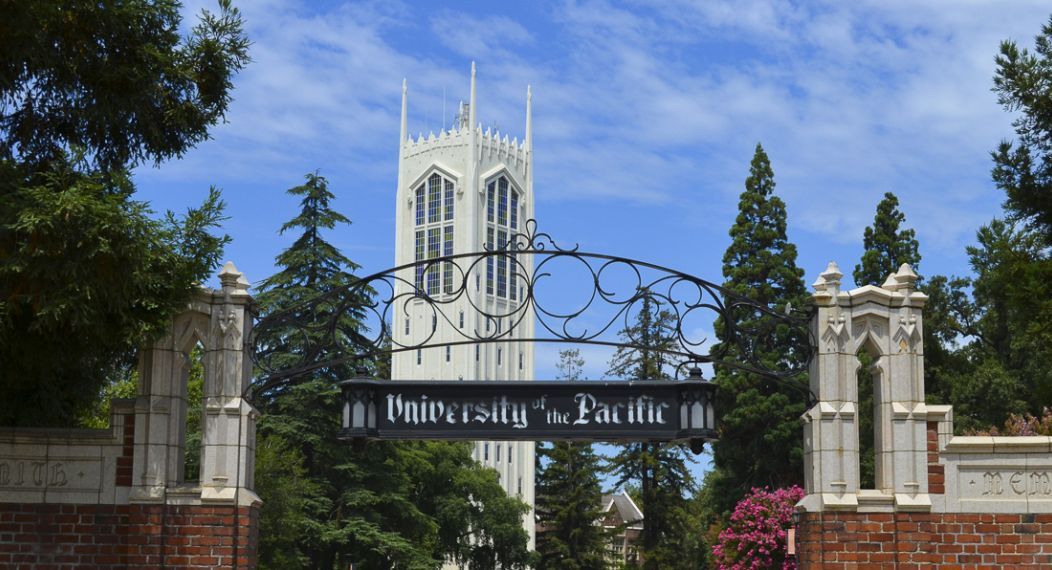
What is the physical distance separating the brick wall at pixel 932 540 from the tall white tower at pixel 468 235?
263 feet

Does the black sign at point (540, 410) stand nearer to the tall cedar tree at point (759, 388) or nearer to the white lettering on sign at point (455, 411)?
the white lettering on sign at point (455, 411)

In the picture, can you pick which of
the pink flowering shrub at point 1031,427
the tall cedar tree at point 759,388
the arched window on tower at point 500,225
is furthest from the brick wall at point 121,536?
the arched window on tower at point 500,225

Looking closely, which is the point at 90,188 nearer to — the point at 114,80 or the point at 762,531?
the point at 114,80

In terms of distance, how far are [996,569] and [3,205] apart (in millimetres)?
9048

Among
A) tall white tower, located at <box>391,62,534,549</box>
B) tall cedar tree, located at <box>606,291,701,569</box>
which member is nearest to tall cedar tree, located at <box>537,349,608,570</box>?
tall cedar tree, located at <box>606,291,701,569</box>

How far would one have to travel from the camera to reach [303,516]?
33531mm

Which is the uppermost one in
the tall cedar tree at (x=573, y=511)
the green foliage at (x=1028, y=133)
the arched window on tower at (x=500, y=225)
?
the arched window on tower at (x=500, y=225)

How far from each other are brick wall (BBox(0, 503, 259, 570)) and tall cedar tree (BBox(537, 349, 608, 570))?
4775 cm

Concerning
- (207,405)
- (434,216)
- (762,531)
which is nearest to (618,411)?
(207,405)

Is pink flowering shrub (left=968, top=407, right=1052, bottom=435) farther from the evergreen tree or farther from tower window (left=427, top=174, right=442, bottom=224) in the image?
tower window (left=427, top=174, right=442, bottom=224)

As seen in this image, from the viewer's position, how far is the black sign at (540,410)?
11.9m

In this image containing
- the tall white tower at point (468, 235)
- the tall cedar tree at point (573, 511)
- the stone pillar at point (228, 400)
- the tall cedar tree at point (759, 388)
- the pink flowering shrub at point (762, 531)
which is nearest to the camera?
the stone pillar at point (228, 400)

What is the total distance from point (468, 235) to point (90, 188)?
3323 inches

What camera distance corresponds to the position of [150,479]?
11703 millimetres
